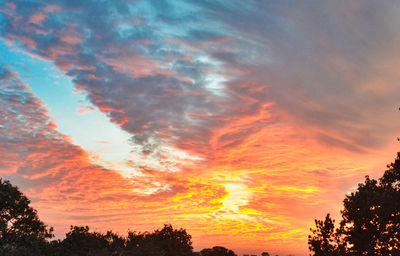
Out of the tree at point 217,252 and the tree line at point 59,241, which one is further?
the tree at point 217,252

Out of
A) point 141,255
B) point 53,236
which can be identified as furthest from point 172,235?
point 53,236

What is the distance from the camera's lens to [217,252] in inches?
4520

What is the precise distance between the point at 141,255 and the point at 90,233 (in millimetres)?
12840

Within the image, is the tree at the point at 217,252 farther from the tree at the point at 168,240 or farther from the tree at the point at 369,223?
the tree at the point at 369,223

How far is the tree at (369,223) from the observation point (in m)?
40.3

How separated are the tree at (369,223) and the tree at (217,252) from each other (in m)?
61.9

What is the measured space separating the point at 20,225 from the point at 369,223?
5092 cm

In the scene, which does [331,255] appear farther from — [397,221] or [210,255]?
[210,255]

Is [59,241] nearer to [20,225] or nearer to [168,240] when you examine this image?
[20,225]

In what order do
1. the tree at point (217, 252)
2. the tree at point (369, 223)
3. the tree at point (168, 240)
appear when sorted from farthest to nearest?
the tree at point (217, 252) < the tree at point (168, 240) < the tree at point (369, 223)

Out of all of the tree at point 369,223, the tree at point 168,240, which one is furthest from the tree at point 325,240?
the tree at point 168,240

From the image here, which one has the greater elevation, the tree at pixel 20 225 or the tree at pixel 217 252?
the tree at pixel 20 225

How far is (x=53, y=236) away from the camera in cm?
5762

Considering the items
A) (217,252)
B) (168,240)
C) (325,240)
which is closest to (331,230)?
(325,240)
